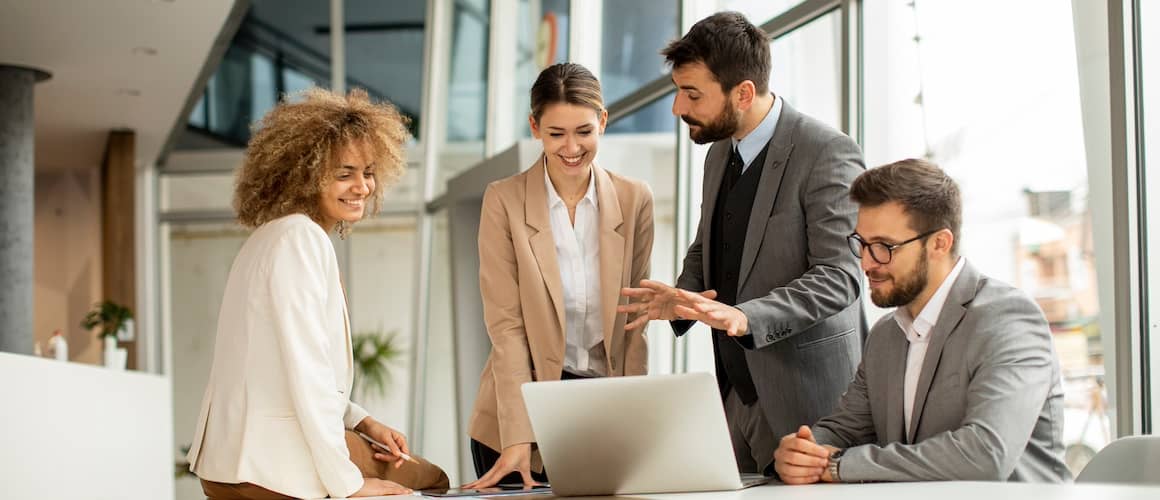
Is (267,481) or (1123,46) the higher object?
(1123,46)

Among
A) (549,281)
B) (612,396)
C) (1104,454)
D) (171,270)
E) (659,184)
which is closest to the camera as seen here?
(612,396)

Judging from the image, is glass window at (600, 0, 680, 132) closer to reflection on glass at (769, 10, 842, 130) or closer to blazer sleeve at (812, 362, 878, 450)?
reflection on glass at (769, 10, 842, 130)

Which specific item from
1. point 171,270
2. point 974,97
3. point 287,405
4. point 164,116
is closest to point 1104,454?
point 287,405

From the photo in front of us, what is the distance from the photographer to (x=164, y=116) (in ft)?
32.4

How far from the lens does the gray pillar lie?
7719 millimetres

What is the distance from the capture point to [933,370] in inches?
85.0

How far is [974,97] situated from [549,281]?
5.67 feet

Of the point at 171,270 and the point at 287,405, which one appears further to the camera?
the point at 171,270

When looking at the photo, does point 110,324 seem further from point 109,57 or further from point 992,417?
point 992,417

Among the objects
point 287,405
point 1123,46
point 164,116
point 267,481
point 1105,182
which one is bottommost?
point 267,481

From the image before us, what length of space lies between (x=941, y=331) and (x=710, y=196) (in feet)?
2.60

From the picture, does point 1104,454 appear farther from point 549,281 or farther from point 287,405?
point 287,405

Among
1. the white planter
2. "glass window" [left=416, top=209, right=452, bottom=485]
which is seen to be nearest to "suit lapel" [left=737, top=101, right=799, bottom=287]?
"glass window" [left=416, top=209, right=452, bottom=485]

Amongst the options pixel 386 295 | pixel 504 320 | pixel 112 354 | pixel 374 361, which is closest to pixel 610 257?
pixel 504 320
